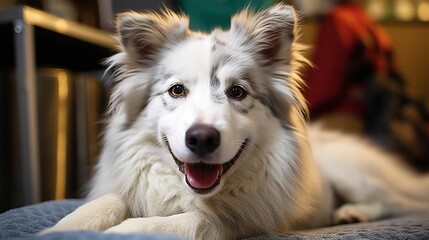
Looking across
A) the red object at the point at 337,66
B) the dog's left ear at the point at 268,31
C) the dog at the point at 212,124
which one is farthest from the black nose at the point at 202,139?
the red object at the point at 337,66

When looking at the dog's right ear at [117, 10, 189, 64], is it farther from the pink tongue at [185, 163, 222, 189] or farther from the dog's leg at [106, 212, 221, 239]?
the dog's leg at [106, 212, 221, 239]

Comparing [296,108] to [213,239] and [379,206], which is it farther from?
[379,206]

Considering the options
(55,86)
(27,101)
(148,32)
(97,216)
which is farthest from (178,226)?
(55,86)

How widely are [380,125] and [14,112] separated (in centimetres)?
191

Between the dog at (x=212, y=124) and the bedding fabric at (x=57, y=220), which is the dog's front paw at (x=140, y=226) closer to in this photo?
the dog at (x=212, y=124)

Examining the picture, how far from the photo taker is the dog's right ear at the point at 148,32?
51.3 inches

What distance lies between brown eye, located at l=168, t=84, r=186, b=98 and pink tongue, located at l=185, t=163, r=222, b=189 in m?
0.22

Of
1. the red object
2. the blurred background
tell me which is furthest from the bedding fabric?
the red object

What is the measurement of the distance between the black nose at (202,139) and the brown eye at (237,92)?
0.73 ft

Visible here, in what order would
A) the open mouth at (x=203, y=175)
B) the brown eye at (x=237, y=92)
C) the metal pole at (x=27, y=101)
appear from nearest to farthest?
the open mouth at (x=203, y=175) → the brown eye at (x=237, y=92) → the metal pole at (x=27, y=101)

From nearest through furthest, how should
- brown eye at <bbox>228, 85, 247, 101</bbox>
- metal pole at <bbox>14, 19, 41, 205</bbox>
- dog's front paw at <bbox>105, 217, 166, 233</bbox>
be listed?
dog's front paw at <bbox>105, 217, 166, 233</bbox>, brown eye at <bbox>228, 85, 247, 101</bbox>, metal pole at <bbox>14, 19, 41, 205</bbox>

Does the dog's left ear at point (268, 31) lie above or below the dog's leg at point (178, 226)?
above

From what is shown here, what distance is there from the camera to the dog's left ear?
1.31m

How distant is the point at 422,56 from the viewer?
132 inches
